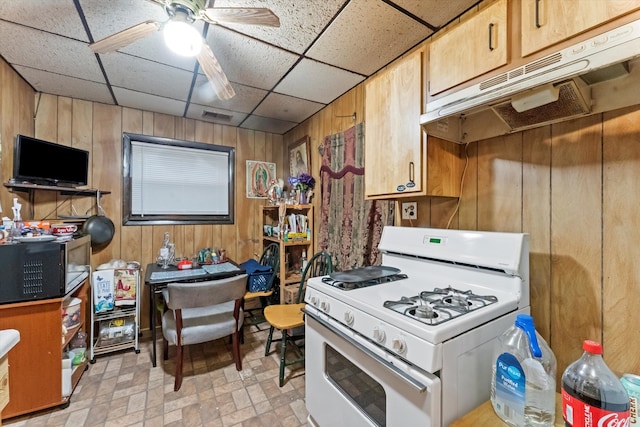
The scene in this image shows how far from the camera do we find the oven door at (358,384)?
89 centimetres

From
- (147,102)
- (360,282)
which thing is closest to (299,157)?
(147,102)

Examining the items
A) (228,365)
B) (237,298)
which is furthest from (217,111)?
(228,365)

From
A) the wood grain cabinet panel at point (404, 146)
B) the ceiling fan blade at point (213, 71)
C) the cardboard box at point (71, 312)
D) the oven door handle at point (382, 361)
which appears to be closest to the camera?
the oven door handle at point (382, 361)

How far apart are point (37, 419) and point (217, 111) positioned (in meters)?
2.79

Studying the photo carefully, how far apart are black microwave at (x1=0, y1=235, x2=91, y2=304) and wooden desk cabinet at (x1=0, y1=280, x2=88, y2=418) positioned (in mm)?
59

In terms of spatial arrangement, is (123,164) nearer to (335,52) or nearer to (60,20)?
(60,20)

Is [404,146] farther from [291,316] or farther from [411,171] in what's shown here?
[291,316]

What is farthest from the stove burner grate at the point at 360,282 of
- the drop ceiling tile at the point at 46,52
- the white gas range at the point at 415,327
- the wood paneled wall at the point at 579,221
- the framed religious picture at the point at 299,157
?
the drop ceiling tile at the point at 46,52

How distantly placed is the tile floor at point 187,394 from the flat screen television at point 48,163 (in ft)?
5.29

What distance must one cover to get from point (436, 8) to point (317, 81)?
1.03 meters

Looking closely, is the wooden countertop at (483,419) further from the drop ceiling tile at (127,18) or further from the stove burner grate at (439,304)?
the drop ceiling tile at (127,18)

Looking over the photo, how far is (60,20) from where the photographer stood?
1556mm

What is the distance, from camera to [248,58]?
1.95 metres

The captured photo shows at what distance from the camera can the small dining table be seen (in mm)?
2299
